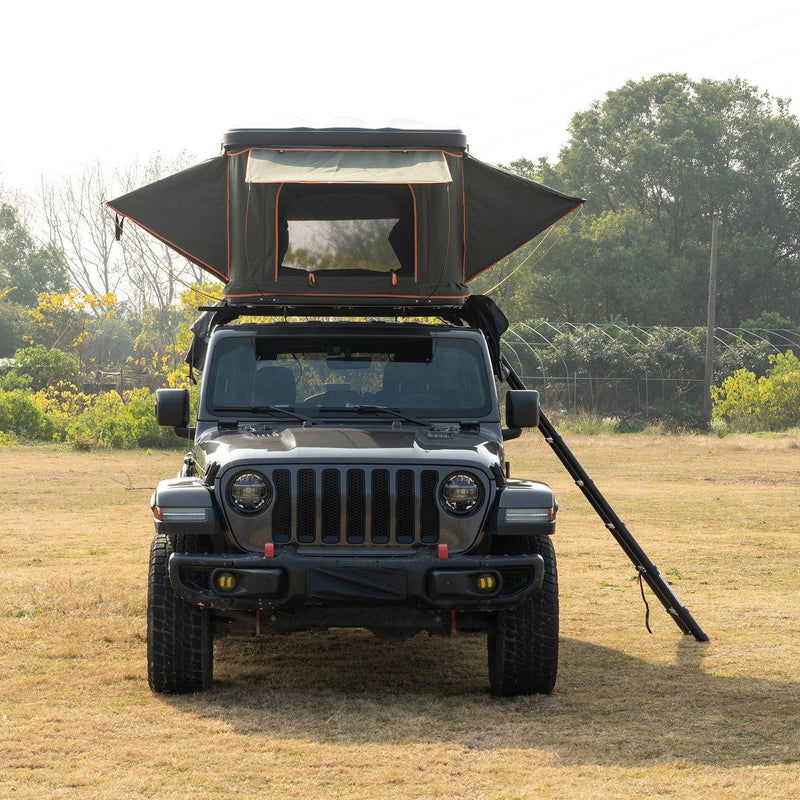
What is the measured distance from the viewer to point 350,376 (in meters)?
7.98

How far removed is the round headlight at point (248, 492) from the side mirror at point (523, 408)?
192 cm

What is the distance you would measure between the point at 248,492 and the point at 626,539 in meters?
3.24

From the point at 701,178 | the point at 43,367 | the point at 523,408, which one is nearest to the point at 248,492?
the point at 523,408

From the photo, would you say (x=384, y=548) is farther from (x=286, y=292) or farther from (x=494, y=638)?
(x=286, y=292)

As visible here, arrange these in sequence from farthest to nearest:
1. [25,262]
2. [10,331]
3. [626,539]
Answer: [25,262], [10,331], [626,539]

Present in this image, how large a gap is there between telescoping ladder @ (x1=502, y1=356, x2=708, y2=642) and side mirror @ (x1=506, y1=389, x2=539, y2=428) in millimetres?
794

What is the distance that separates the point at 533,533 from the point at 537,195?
3.19m

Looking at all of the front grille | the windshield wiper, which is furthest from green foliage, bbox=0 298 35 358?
the front grille

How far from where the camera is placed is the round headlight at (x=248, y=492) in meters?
6.64

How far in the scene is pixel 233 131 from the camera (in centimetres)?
806

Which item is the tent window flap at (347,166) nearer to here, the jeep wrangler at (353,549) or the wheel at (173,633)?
the jeep wrangler at (353,549)

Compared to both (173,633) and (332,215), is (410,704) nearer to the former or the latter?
(173,633)

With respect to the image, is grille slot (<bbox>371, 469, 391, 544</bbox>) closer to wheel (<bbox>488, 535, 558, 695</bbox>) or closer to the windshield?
wheel (<bbox>488, 535, 558, 695</bbox>)

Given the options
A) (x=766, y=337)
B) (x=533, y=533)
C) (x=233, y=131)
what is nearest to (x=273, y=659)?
(x=533, y=533)
